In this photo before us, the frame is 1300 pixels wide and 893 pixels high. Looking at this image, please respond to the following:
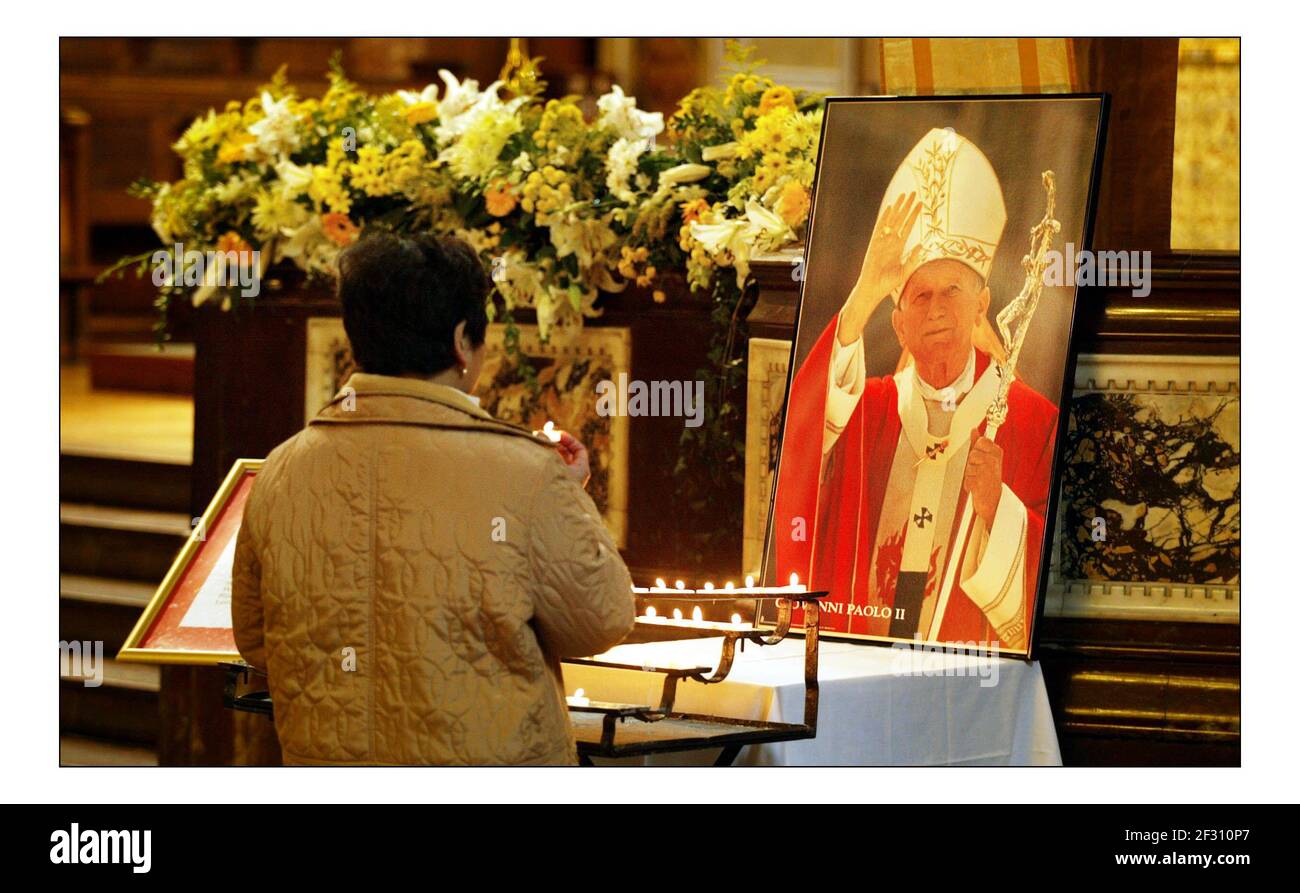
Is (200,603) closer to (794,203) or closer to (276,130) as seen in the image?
(794,203)

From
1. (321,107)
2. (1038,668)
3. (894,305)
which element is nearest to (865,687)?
(1038,668)

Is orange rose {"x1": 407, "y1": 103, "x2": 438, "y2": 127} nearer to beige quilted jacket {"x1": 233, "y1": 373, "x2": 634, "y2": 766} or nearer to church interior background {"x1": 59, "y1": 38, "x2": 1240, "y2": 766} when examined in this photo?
church interior background {"x1": 59, "y1": 38, "x2": 1240, "y2": 766}

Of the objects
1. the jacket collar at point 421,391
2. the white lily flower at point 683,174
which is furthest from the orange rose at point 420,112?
the jacket collar at point 421,391

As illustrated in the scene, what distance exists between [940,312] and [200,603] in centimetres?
154

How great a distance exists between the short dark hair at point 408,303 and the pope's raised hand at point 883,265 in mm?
1304

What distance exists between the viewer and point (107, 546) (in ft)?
21.5

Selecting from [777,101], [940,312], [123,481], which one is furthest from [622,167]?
[123,481]

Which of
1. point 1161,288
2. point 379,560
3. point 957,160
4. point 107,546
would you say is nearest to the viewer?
point 379,560

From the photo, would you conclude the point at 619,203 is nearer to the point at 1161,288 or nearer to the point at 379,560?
the point at 1161,288

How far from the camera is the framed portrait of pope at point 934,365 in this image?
3.45 metres

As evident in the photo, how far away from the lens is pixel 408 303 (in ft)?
8.27

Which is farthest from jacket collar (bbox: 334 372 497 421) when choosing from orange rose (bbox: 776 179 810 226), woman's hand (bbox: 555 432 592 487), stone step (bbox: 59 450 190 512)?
stone step (bbox: 59 450 190 512)

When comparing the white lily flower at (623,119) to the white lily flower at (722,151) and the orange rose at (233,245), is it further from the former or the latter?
the orange rose at (233,245)
